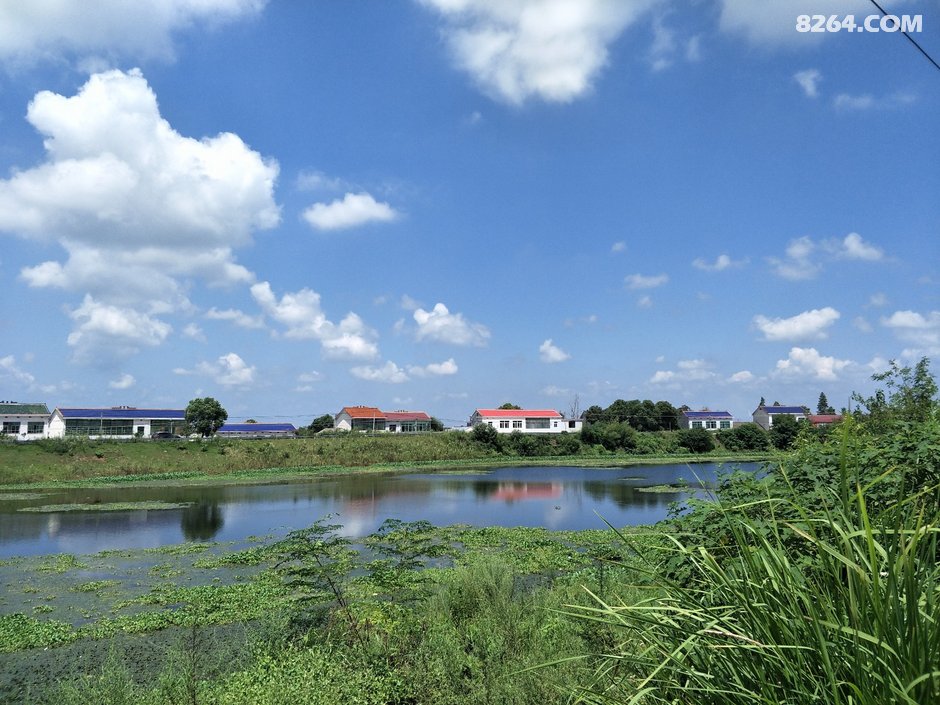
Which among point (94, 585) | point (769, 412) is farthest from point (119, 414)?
point (769, 412)

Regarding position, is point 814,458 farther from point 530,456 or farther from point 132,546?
point 530,456

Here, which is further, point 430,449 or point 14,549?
point 430,449

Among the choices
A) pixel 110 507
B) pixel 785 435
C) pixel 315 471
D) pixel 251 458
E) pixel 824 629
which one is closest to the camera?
pixel 824 629

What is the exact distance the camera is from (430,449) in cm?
5997

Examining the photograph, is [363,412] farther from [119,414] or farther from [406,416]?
[119,414]

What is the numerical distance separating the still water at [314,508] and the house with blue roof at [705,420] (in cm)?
5613

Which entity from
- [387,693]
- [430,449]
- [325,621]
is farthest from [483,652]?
[430,449]

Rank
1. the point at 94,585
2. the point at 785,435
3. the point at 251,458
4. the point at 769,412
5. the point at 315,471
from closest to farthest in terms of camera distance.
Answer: the point at 94,585, the point at 785,435, the point at 315,471, the point at 251,458, the point at 769,412

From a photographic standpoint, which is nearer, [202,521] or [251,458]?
[202,521]

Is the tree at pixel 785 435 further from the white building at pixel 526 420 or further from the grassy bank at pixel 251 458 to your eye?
the white building at pixel 526 420

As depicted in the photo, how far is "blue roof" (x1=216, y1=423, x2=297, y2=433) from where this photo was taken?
287 feet

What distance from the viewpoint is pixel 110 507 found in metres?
27.1

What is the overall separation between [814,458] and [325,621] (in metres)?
6.52

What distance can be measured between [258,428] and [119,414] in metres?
18.9
